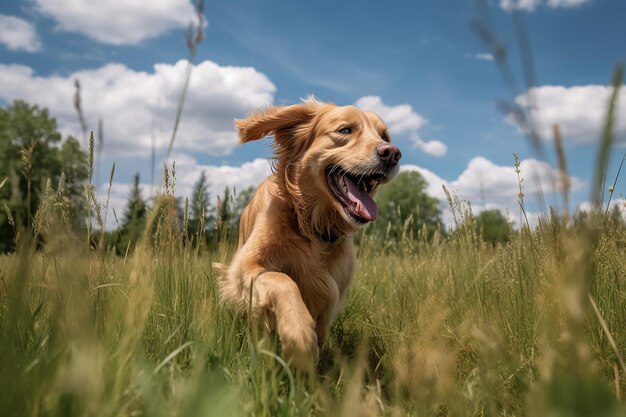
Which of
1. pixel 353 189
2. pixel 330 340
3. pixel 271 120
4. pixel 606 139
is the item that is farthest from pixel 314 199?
pixel 606 139

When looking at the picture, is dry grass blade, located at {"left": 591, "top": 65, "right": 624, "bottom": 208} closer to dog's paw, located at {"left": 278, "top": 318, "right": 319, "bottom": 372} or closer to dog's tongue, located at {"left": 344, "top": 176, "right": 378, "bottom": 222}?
dog's paw, located at {"left": 278, "top": 318, "right": 319, "bottom": 372}

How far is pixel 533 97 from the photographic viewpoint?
1.12m

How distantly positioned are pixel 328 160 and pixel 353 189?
11.1 inches

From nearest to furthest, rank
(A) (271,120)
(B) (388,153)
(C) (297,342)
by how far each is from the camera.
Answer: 1. (C) (297,342)
2. (B) (388,153)
3. (A) (271,120)

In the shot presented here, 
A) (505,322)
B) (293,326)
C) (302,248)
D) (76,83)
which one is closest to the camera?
(76,83)

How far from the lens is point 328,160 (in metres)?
3.76

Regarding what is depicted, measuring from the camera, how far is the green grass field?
1212 millimetres

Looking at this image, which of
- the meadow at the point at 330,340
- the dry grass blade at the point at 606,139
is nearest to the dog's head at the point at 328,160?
the meadow at the point at 330,340

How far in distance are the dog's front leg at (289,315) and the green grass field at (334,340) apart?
9 centimetres

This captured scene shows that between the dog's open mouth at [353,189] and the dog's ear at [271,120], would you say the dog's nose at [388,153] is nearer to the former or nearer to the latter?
the dog's open mouth at [353,189]

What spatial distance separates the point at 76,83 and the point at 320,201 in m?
2.13

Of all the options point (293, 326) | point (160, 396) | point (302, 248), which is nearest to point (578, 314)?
point (160, 396)

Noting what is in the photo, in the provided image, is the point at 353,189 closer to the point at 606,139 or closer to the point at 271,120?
the point at 271,120

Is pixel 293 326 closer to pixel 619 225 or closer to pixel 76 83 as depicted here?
pixel 76 83
